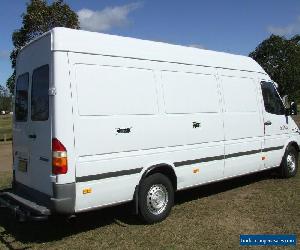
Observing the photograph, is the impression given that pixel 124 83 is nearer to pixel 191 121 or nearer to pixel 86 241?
pixel 191 121

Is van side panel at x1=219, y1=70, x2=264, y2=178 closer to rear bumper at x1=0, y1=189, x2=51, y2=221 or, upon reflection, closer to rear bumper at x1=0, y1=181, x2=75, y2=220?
rear bumper at x1=0, y1=181, x2=75, y2=220

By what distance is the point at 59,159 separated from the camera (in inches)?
224

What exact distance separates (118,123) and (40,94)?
1221mm

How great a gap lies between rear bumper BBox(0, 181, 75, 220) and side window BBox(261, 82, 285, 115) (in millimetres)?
5335

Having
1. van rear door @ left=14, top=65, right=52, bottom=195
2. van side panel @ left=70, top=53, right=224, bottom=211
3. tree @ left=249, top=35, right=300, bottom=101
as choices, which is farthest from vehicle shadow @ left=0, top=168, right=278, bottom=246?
tree @ left=249, top=35, right=300, bottom=101

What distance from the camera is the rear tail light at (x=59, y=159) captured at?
5.68 m

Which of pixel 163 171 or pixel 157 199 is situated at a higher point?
pixel 163 171

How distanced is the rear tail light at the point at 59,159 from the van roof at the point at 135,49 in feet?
4.34

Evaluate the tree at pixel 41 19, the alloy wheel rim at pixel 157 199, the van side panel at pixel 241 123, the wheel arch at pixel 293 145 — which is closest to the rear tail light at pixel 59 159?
the alloy wheel rim at pixel 157 199

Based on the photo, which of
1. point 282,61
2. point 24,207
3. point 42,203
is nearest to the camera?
point 42,203

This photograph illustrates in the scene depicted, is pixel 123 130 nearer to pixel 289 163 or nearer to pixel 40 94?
pixel 40 94

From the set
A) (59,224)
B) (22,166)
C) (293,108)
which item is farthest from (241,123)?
(22,166)

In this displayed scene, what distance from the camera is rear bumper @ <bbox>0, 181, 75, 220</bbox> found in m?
5.68

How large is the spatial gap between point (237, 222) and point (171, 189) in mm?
1192
